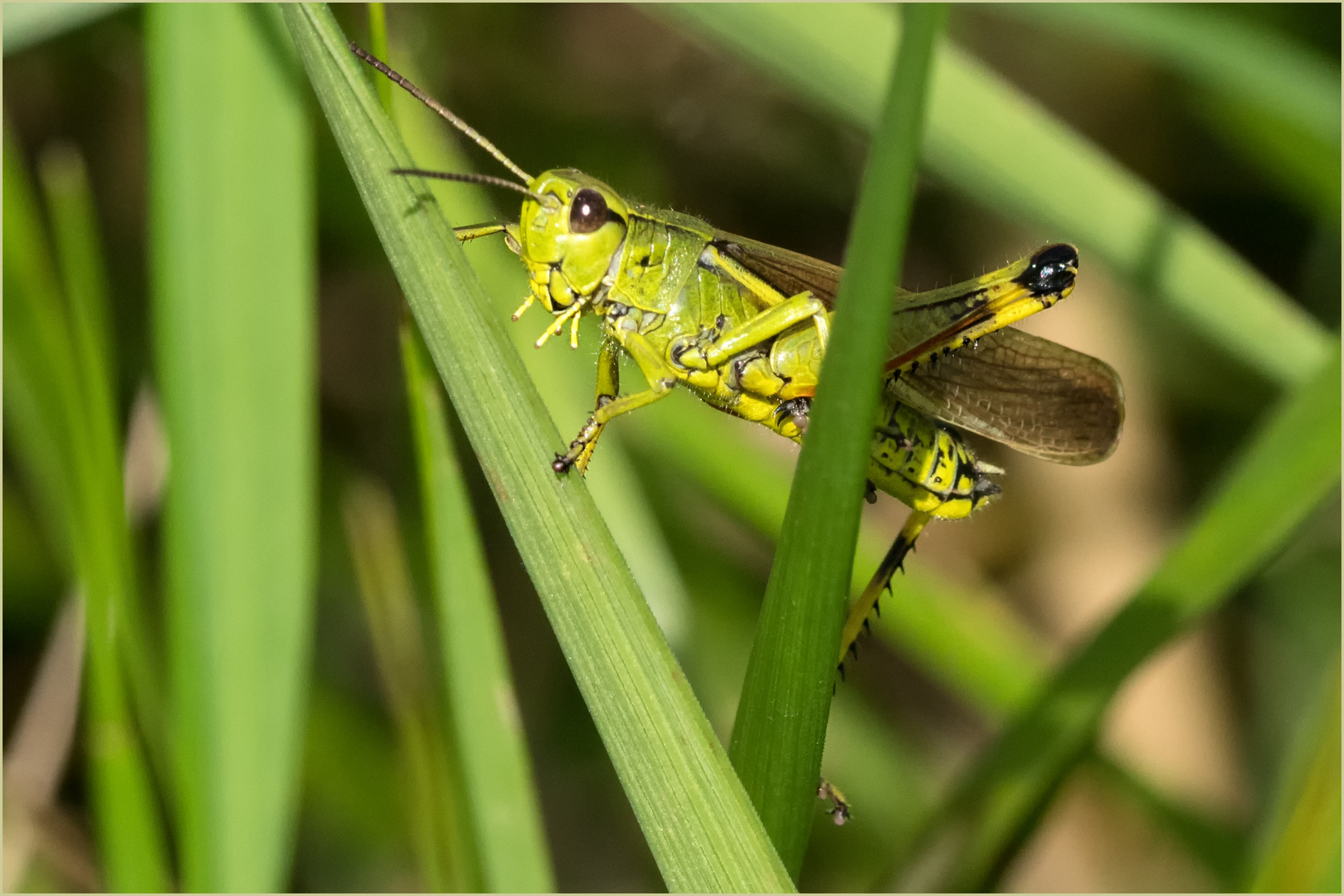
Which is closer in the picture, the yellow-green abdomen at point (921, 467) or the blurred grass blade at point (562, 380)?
the yellow-green abdomen at point (921, 467)

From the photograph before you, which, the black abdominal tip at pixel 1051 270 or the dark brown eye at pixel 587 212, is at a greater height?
the black abdominal tip at pixel 1051 270

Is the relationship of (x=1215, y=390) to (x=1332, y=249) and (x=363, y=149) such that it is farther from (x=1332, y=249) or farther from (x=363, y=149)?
(x=363, y=149)

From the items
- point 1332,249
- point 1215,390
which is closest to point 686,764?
point 1215,390

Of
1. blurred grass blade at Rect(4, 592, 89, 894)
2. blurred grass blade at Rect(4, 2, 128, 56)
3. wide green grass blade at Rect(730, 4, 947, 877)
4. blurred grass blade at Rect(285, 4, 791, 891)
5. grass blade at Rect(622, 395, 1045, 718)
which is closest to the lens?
wide green grass blade at Rect(730, 4, 947, 877)

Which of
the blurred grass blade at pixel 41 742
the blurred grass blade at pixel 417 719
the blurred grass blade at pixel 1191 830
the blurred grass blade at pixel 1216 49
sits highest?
the blurred grass blade at pixel 1216 49

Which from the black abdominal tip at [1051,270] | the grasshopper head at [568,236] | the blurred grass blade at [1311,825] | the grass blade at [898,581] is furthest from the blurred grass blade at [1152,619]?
the grasshopper head at [568,236]

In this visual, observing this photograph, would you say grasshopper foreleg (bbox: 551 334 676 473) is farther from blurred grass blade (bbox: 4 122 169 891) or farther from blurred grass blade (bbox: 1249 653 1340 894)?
blurred grass blade (bbox: 1249 653 1340 894)

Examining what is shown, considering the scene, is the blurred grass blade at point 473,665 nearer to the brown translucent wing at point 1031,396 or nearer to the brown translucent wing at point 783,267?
the brown translucent wing at point 783,267

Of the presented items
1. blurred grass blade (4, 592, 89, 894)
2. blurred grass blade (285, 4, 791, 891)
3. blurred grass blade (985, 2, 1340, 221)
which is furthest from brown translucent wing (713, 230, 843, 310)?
blurred grass blade (4, 592, 89, 894)
